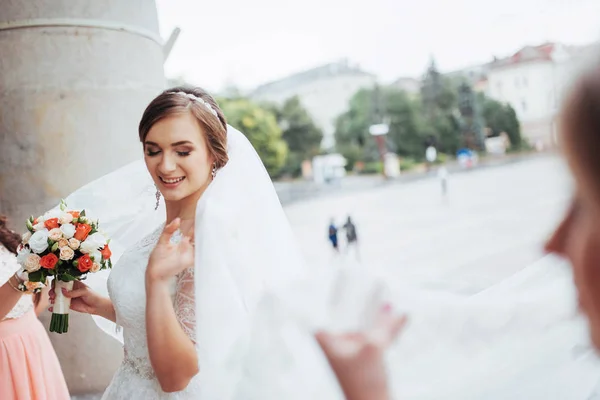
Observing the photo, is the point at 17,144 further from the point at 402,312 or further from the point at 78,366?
the point at 402,312

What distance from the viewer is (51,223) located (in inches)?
55.2

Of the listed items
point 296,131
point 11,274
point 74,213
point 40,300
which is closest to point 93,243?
point 74,213

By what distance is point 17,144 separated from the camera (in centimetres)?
223

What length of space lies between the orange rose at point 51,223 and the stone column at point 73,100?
34.2 inches

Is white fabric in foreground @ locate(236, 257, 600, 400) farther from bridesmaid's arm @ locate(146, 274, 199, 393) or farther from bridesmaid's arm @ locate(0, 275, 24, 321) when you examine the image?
bridesmaid's arm @ locate(0, 275, 24, 321)

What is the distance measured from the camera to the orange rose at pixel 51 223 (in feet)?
4.58

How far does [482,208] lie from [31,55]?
13.9 metres

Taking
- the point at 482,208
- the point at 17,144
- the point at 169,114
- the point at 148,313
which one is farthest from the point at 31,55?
the point at 482,208

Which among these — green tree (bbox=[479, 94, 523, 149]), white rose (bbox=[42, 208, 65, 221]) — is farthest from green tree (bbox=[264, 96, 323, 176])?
white rose (bbox=[42, 208, 65, 221])

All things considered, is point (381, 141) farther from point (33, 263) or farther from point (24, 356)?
point (33, 263)

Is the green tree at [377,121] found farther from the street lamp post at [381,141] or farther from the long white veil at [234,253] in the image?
the long white veil at [234,253]

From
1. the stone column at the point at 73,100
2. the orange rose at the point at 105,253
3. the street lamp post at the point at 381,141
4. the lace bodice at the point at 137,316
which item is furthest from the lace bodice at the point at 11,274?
the street lamp post at the point at 381,141

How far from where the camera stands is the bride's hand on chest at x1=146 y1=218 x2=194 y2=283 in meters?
1.04

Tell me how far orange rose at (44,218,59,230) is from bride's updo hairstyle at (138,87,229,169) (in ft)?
1.16
